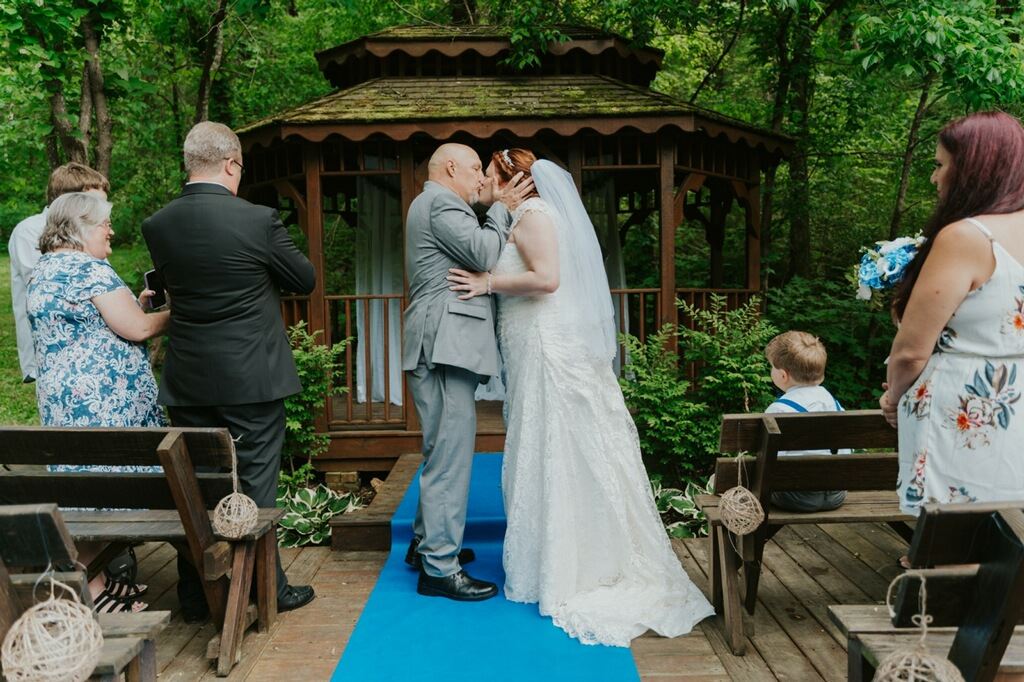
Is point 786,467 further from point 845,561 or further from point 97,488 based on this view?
point 97,488

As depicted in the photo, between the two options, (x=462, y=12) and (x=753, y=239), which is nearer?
(x=753, y=239)

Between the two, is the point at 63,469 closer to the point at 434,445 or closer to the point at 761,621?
the point at 434,445

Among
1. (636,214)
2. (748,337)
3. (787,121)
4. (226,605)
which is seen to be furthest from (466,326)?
(787,121)

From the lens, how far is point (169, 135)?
1368cm

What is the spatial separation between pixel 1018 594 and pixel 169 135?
14.2 meters

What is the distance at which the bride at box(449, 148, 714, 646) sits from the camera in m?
4.14

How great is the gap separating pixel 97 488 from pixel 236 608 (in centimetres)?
80

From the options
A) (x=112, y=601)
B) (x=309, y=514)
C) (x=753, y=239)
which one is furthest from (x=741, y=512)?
(x=753, y=239)

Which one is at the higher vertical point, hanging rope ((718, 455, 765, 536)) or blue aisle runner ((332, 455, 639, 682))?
hanging rope ((718, 455, 765, 536))

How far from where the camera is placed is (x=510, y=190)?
4.32m

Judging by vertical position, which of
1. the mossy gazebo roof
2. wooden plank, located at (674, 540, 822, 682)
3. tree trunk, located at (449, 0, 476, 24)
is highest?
tree trunk, located at (449, 0, 476, 24)

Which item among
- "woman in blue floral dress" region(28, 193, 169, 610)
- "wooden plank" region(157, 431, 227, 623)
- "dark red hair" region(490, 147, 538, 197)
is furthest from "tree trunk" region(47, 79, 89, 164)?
"wooden plank" region(157, 431, 227, 623)

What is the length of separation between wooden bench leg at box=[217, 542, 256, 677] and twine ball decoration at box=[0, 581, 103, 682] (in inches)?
63.6

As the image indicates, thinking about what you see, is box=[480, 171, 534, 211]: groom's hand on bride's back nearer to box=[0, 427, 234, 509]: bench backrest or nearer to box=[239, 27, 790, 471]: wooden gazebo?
box=[0, 427, 234, 509]: bench backrest
